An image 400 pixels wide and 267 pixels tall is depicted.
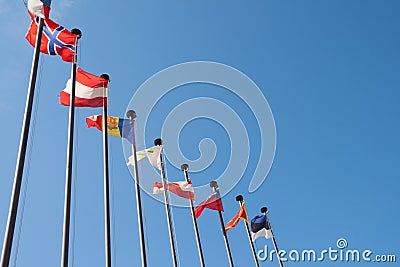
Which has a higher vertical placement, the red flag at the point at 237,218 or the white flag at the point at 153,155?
the white flag at the point at 153,155

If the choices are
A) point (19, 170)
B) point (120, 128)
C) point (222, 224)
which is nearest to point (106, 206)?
point (19, 170)

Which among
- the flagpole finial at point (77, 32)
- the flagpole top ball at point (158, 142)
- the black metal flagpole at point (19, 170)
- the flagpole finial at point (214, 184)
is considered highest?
the flagpole top ball at point (158, 142)

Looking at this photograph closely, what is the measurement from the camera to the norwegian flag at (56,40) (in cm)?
1432

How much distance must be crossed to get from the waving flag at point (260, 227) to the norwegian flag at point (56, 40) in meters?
14.9

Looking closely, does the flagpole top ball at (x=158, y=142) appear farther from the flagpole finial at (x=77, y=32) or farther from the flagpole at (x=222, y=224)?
the flagpole finial at (x=77, y=32)

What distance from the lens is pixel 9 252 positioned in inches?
347

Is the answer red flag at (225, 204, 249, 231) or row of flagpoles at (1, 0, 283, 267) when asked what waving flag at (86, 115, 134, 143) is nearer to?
row of flagpoles at (1, 0, 283, 267)

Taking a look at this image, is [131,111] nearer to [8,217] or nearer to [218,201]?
[218,201]

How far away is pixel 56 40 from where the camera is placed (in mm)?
14492

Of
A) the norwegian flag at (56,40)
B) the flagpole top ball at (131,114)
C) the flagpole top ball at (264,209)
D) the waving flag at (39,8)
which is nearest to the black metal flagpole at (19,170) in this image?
the waving flag at (39,8)

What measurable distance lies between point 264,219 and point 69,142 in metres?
15.6

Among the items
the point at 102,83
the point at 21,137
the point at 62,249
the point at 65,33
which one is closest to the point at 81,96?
the point at 102,83

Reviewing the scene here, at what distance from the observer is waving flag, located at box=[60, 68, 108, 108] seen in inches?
620

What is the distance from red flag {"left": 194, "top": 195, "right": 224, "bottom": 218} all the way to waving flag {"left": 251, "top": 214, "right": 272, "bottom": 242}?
15.4 ft
